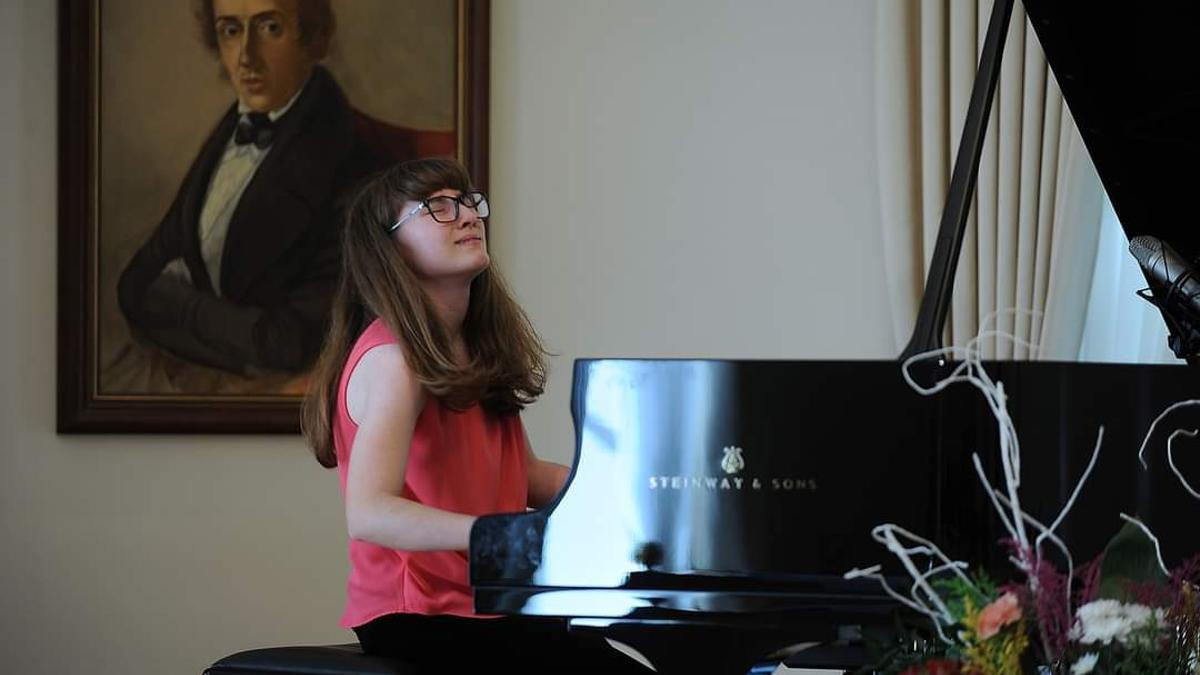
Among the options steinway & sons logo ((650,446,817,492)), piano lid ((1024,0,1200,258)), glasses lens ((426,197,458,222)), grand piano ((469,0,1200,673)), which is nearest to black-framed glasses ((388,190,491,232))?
glasses lens ((426,197,458,222))

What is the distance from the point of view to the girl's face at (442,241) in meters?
2.49

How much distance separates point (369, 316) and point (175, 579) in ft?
5.06

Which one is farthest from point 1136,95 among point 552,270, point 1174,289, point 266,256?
point 266,256

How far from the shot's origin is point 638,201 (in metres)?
3.80

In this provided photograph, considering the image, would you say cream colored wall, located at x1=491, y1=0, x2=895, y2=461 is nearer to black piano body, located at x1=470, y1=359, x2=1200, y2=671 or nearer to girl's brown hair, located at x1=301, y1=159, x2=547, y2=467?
girl's brown hair, located at x1=301, y1=159, x2=547, y2=467

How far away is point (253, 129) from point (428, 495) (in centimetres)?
161

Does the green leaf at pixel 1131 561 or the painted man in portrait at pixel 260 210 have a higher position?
the painted man in portrait at pixel 260 210

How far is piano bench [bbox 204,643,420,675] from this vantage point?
221 centimetres

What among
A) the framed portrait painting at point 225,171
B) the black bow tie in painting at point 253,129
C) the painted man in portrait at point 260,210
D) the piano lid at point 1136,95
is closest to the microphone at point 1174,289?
the piano lid at point 1136,95

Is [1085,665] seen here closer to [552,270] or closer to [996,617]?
[996,617]

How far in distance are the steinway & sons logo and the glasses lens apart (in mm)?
783

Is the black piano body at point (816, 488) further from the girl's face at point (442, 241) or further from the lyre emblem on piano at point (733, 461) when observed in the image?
the girl's face at point (442, 241)

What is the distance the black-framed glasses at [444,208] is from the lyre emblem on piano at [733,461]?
2.50ft

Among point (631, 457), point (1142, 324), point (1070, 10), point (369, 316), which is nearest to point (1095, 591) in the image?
point (631, 457)
